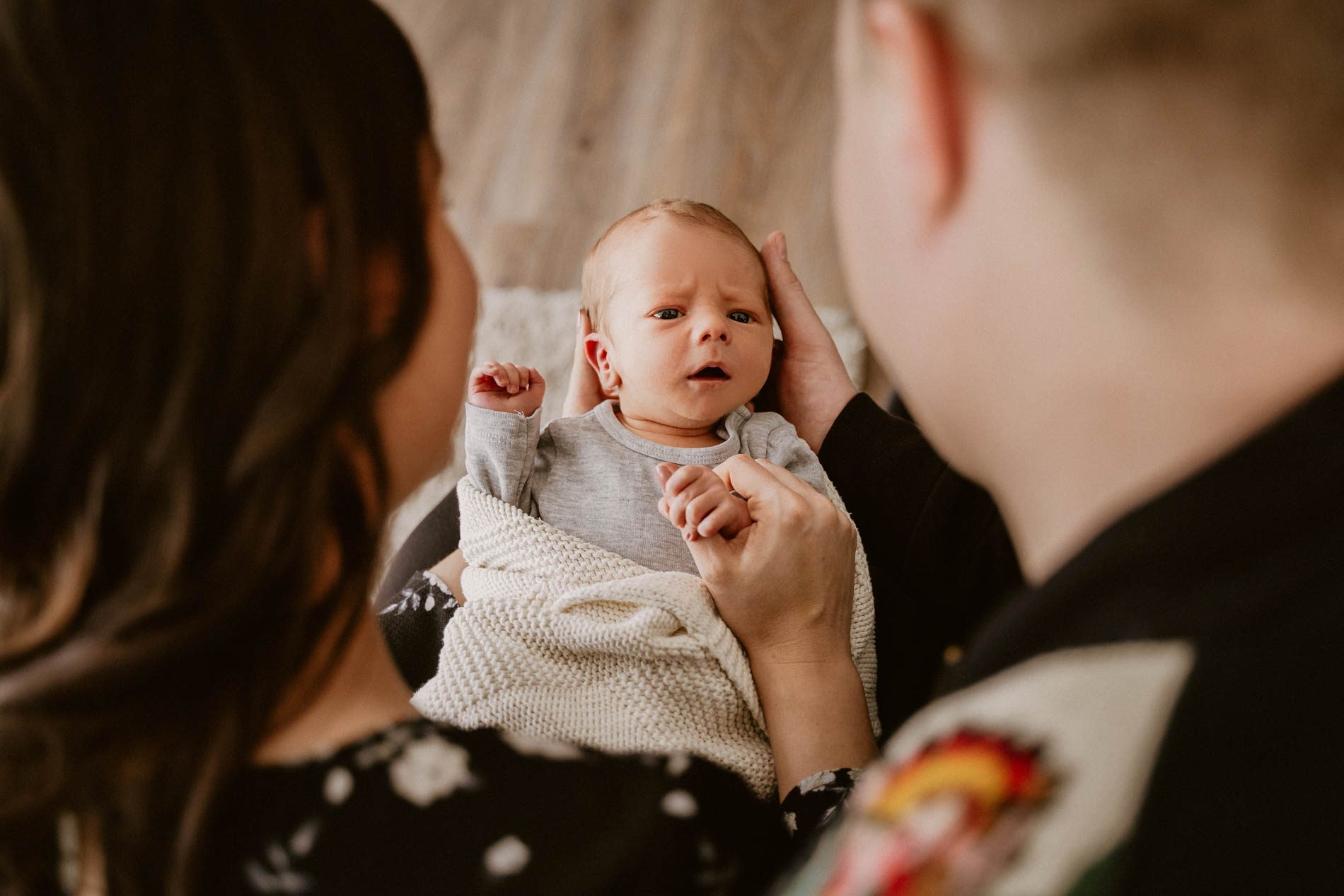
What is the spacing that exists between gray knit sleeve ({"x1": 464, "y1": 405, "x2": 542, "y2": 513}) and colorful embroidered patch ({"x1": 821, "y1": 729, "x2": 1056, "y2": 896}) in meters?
0.77

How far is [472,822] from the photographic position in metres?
0.46

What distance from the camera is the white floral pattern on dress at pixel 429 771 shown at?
1.49ft

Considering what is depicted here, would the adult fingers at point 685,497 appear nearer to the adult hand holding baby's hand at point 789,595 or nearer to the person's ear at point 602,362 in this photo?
the adult hand holding baby's hand at point 789,595

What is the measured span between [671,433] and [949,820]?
2.93ft

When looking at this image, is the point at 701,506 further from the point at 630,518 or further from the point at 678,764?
the point at 678,764

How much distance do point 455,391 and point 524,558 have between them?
0.40m

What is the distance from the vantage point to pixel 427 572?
104cm

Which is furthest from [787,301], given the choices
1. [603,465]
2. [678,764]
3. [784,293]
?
[678,764]

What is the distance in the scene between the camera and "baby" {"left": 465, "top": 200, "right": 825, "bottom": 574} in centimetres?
107

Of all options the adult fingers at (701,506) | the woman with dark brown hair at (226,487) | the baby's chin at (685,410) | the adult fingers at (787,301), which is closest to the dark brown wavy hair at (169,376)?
the woman with dark brown hair at (226,487)

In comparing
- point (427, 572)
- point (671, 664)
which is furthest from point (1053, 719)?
point (427, 572)

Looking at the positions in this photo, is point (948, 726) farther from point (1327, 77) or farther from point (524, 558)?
point (524, 558)

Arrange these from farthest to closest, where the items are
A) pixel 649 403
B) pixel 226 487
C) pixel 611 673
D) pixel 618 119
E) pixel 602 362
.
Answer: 1. pixel 618 119
2. pixel 602 362
3. pixel 649 403
4. pixel 611 673
5. pixel 226 487

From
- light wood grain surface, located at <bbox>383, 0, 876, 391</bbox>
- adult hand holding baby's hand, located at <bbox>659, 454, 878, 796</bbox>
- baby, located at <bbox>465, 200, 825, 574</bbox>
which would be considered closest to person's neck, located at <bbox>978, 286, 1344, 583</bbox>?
adult hand holding baby's hand, located at <bbox>659, 454, 878, 796</bbox>
